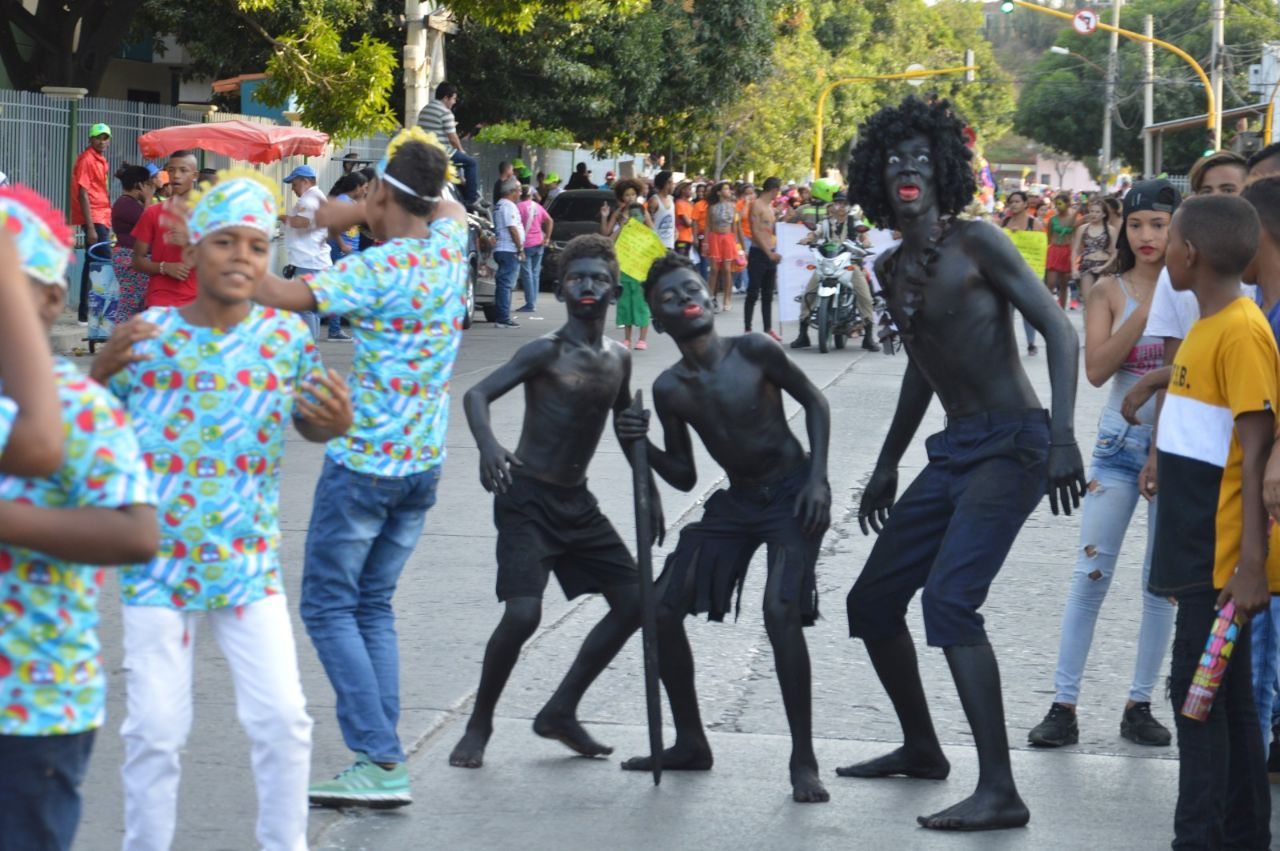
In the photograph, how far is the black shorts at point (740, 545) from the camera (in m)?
5.09

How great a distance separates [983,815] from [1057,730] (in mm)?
909

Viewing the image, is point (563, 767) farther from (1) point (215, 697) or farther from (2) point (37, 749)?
(2) point (37, 749)

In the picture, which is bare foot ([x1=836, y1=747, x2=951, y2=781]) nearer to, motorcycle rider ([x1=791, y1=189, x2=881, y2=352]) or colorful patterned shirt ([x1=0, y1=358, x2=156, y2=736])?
colorful patterned shirt ([x1=0, y1=358, x2=156, y2=736])

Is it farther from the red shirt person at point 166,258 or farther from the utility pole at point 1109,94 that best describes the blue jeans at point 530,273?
the utility pole at point 1109,94

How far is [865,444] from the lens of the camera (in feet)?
40.7

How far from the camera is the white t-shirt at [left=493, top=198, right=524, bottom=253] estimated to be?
22.3m

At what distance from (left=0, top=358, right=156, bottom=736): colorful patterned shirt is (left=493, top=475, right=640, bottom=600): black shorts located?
2.37m

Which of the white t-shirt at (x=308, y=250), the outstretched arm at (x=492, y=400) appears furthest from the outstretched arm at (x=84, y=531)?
the white t-shirt at (x=308, y=250)

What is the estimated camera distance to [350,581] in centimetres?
473

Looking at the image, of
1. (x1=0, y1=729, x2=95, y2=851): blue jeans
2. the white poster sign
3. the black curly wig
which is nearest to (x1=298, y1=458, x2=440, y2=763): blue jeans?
the black curly wig

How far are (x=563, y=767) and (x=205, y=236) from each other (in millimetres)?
2081

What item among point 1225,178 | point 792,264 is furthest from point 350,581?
point 792,264

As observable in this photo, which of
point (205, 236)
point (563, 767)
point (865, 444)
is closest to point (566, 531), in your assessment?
point (563, 767)

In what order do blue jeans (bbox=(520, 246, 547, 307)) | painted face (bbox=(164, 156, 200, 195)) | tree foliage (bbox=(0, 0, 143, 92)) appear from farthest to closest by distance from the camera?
blue jeans (bbox=(520, 246, 547, 307)) → tree foliage (bbox=(0, 0, 143, 92)) → painted face (bbox=(164, 156, 200, 195))
